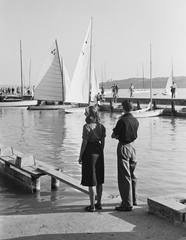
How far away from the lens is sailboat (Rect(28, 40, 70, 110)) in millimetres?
41250

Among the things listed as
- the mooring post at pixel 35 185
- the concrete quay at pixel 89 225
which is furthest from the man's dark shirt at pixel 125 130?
the mooring post at pixel 35 185

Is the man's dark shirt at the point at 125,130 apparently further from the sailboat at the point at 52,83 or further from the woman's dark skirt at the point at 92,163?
the sailboat at the point at 52,83

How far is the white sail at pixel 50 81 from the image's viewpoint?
136 feet

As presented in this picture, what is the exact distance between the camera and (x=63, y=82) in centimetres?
4144

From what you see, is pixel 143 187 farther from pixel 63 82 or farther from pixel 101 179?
pixel 63 82

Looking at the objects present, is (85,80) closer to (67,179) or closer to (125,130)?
(67,179)

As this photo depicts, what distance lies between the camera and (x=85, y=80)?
34.4 metres

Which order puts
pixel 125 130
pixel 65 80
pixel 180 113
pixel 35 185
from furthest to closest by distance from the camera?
pixel 65 80
pixel 180 113
pixel 35 185
pixel 125 130

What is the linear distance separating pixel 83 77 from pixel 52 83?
7755mm

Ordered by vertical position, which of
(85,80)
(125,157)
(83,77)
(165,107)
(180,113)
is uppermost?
(83,77)

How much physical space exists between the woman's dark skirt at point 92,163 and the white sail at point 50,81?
35.4m

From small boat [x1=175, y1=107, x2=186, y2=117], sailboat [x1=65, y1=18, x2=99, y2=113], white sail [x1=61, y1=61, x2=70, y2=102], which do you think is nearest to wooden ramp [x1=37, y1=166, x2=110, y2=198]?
small boat [x1=175, y1=107, x2=186, y2=117]

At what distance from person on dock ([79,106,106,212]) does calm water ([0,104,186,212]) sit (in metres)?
1.79

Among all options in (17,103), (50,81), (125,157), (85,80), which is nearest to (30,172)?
(125,157)
